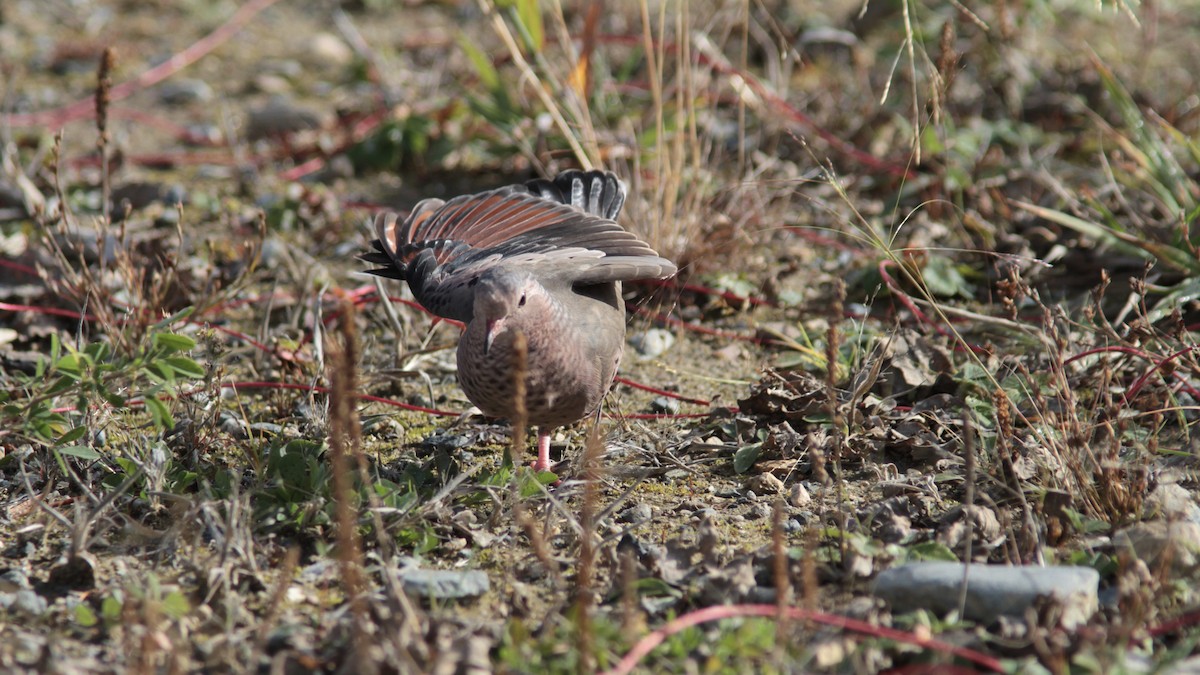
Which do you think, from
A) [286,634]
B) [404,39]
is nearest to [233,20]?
[404,39]

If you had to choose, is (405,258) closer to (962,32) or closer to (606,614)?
(606,614)

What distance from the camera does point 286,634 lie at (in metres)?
2.78

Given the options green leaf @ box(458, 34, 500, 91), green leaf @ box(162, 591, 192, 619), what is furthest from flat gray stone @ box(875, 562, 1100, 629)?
green leaf @ box(458, 34, 500, 91)

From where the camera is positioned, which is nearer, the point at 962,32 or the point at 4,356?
the point at 4,356

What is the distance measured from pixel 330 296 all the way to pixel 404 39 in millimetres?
3286

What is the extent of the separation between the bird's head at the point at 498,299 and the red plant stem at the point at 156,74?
3493 millimetres

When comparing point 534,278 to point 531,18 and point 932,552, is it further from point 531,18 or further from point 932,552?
point 531,18

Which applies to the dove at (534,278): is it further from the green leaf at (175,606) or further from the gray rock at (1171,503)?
the gray rock at (1171,503)

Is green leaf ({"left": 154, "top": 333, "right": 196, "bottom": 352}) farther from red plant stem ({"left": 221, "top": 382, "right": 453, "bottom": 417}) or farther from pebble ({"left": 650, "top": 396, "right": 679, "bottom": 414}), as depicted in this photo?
pebble ({"left": 650, "top": 396, "right": 679, "bottom": 414})

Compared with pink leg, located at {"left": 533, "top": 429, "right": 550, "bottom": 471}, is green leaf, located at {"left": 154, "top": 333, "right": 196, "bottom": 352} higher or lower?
higher

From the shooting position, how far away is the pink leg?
12.3 ft

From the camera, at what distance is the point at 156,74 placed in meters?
7.43

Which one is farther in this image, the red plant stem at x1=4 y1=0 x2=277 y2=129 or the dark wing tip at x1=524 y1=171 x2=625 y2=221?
the red plant stem at x1=4 y1=0 x2=277 y2=129

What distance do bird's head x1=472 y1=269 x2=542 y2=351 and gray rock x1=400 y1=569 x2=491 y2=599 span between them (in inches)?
26.9
